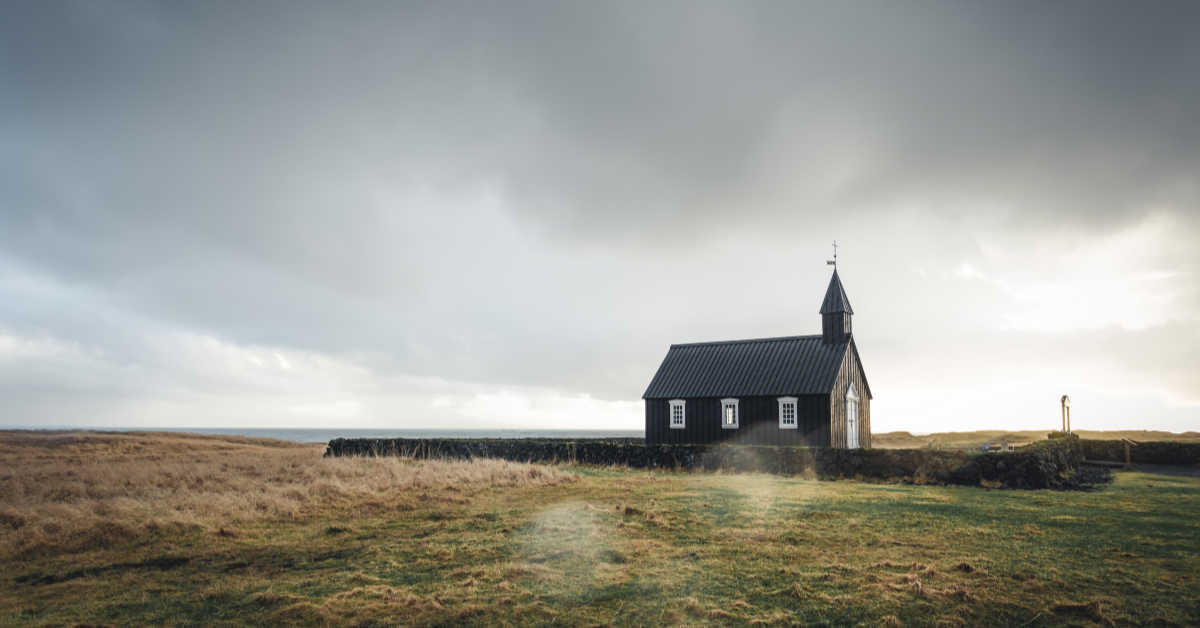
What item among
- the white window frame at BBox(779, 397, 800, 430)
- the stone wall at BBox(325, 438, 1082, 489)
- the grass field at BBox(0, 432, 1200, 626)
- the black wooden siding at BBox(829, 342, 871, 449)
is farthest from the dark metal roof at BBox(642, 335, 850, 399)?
the grass field at BBox(0, 432, 1200, 626)

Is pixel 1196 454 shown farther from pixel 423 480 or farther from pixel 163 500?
pixel 163 500

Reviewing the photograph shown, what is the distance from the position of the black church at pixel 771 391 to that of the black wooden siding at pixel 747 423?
2.2 inches

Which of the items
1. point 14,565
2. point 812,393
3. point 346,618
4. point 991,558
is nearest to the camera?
point 346,618

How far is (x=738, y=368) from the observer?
40469mm

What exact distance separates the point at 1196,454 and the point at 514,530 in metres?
44.2

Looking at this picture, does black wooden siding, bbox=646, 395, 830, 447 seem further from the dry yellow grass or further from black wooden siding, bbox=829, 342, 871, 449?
the dry yellow grass

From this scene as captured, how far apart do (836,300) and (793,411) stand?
7.84m

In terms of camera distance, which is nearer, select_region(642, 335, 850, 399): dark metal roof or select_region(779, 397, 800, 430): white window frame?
select_region(779, 397, 800, 430): white window frame

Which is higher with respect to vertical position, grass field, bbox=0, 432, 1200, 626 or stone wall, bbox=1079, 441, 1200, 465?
grass field, bbox=0, 432, 1200, 626

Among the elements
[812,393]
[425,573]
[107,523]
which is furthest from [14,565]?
[812,393]

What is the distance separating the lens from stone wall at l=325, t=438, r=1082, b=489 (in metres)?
23.9

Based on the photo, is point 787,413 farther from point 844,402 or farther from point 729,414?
point 844,402

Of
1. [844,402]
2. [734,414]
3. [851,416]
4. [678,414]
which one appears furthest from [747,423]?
[851,416]

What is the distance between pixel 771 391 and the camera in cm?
3772
